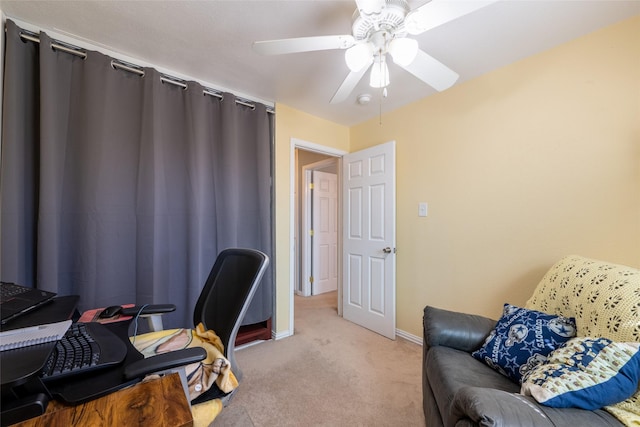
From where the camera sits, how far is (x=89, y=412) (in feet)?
1.89

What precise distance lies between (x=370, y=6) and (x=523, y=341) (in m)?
1.67

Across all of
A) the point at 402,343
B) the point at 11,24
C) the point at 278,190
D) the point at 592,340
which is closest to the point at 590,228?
the point at 592,340

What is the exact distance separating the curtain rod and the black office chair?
4.97ft

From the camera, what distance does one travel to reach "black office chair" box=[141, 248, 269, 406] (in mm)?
1099

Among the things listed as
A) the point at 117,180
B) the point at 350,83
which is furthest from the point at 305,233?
the point at 350,83

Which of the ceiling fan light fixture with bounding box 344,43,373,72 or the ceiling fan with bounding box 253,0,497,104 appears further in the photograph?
the ceiling fan light fixture with bounding box 344,43,373,72

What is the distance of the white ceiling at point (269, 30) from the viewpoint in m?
1.39

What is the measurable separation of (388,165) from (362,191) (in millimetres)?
421

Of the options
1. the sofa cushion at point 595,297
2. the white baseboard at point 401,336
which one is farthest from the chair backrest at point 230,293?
the sofa cushion at point 595,297

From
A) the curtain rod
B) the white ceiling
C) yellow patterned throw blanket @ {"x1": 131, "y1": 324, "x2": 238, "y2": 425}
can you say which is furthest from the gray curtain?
yellow patterned throw blanket @ {"x1": 131, "y1": 324, "x2": 238, "y2": 425}

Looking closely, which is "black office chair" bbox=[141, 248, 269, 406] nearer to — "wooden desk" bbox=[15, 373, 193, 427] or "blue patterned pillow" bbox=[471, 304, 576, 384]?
"wooden desk" bbox=[15, 373, 193, 427]

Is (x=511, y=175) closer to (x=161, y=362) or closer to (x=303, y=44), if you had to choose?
(x=303, y=44)

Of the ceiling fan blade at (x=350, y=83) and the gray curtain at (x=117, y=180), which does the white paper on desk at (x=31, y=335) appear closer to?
the gray curtain at (x=117, y=180)

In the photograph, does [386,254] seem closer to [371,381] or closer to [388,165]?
[388,165]
